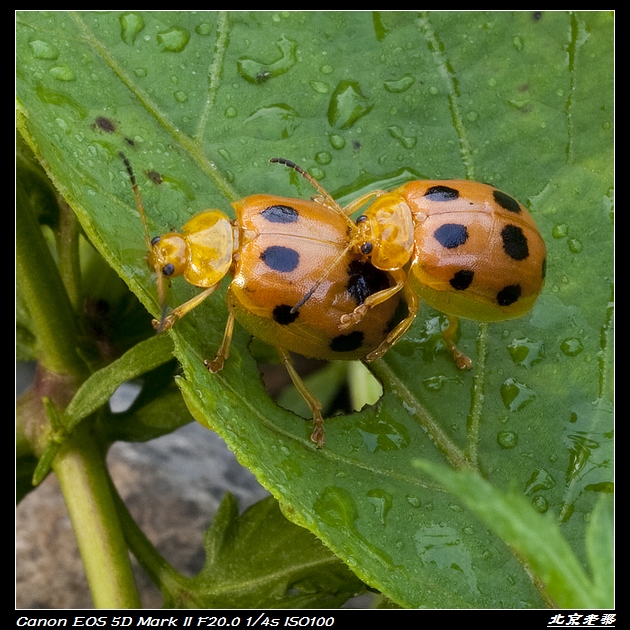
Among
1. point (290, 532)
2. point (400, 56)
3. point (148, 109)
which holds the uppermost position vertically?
point (400, 56)

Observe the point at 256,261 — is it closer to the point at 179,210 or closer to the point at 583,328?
the point at 179,210

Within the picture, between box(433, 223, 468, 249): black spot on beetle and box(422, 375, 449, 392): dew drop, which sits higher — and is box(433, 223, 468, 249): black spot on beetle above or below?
above

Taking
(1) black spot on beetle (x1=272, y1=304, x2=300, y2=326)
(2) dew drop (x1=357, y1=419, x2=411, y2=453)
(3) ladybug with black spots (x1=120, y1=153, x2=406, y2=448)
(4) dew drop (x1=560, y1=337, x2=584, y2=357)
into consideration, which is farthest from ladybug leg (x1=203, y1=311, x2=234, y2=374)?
(4) dew drop (x1=560, y1=337, x2=584, y2=357)

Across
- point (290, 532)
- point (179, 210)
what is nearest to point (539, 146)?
point (179, 210)

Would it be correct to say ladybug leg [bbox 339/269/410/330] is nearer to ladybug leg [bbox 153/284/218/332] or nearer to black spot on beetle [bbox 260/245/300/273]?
black spot on beetle [bbox 260/245/300/273]

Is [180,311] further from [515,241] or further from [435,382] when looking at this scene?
[515,241]
